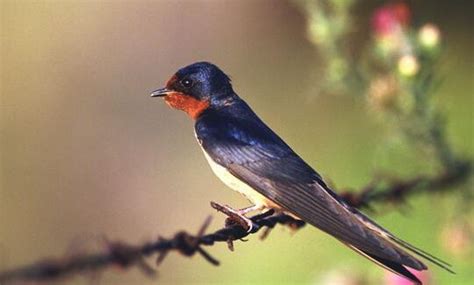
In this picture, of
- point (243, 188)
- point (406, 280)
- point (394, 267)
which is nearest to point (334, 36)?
point (406, 280)

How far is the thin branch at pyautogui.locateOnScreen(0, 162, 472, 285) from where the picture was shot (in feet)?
7.11

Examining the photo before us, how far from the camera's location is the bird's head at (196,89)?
3.43 metres

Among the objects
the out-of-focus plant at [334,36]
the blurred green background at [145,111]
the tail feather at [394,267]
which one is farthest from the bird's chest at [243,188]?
the blurred green background at [145,111]

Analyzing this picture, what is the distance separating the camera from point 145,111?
30.9ft

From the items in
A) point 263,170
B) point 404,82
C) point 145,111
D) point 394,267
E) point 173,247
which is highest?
point 145,111

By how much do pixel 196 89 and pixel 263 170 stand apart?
1.50 ft

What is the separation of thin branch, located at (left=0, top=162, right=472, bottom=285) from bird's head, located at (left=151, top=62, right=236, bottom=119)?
19.9 inches

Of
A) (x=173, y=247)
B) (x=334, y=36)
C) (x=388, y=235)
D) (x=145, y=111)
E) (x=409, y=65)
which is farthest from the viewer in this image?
(x=145, y=111)

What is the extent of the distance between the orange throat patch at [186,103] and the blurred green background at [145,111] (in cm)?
451

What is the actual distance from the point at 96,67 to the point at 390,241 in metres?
7.21

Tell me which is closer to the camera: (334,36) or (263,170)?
(263,170)

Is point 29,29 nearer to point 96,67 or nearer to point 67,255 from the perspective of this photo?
point 96,67

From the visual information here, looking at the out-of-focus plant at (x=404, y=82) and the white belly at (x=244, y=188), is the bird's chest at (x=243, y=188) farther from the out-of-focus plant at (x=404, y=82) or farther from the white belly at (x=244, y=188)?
the out-of-focus plant at (x=404, y=82)

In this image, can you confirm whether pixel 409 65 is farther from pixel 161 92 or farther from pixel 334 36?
pixel 161 92
